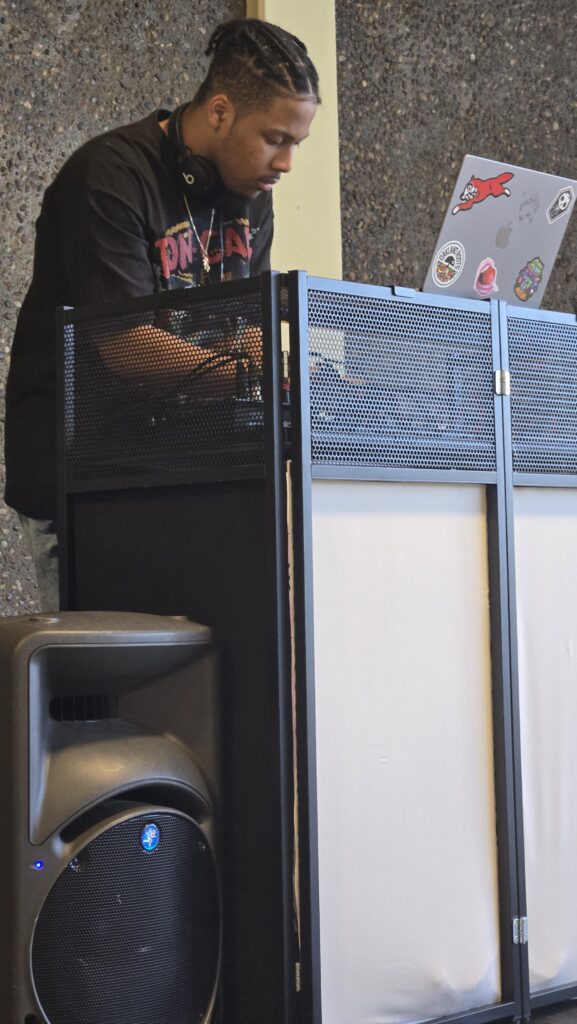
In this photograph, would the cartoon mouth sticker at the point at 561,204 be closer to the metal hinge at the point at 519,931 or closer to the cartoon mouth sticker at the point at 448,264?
the cartoon mouth sticker at the point at 448,264

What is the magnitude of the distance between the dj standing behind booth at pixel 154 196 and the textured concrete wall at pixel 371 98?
0.83m

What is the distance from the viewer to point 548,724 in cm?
176

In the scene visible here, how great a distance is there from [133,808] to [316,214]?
2.37m

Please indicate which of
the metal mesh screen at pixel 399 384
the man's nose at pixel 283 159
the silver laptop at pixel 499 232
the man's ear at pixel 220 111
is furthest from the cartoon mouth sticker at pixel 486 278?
the man's ear at pixel 220 111

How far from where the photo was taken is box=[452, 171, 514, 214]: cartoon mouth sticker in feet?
6.20

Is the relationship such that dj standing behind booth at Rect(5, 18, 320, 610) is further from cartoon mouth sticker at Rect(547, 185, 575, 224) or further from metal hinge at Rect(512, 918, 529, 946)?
metal hinge at Rect(512, 918, 529, 946)

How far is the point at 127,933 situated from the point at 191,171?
1.15 m

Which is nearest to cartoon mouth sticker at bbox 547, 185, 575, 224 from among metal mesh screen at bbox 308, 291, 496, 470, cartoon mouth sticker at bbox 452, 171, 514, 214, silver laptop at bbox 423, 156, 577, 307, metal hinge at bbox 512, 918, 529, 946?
silver laptop at bbox 423, 156, 577, 307

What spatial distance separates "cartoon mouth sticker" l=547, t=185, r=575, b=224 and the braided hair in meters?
0.43

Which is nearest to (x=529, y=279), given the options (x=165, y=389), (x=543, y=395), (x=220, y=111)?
(x=543, y=395)

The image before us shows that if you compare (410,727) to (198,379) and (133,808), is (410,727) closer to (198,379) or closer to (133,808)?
(133,808)

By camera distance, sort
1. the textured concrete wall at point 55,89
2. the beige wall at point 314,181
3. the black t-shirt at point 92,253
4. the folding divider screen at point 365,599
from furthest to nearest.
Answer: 1. the beige wall at point 314,181
2. the textured concrete wall at point 55,89
3. the black t-shirt at point 92,253
4. the folding divider screen at point 365,599

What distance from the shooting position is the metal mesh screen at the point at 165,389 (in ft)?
5.09

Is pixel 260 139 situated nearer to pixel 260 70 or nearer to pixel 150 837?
pixel 260 70
